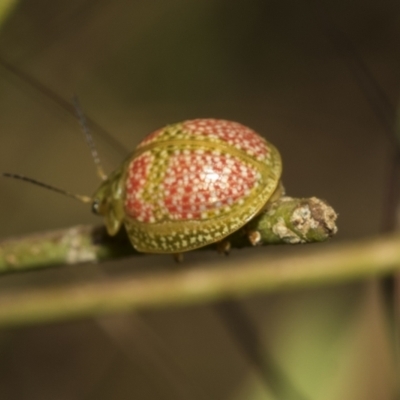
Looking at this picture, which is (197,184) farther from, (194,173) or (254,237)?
(254,237)

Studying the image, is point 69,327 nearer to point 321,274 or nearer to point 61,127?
point 61,127

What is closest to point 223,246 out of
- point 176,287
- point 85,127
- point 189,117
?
point 176,287

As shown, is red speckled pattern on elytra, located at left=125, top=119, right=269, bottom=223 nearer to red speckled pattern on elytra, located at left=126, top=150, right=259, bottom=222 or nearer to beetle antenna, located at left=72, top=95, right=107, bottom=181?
red speckled pattern on elytra, located at left=126, top=150, right=259, bottom=222

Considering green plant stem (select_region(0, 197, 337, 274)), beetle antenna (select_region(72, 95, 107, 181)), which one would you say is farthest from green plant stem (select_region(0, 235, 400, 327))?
beetle antenna (select_region(72, 95, 107, 181))

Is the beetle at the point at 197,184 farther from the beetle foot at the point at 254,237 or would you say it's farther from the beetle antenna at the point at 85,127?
the beetle antenna at the point at 85,127

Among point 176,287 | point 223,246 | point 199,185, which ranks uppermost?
point 199,185

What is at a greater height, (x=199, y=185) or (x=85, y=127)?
(x=85, y=127)
